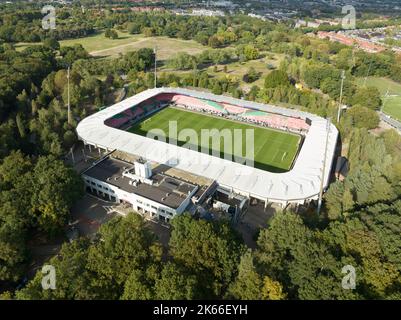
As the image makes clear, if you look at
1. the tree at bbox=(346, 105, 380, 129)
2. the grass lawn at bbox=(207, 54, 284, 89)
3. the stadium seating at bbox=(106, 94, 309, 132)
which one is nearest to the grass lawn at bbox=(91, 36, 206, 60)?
the grass lawn at bbox=(207, 54, 284, 89)

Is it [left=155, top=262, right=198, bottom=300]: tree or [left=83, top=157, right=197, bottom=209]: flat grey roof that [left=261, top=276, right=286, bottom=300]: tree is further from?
[left=83, top=157, right=197, bottom=209]: flat grey roof

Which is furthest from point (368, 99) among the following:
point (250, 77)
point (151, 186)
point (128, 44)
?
point (128, 44)

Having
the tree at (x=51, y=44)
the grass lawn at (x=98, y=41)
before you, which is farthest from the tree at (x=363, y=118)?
the grass lawn at (x=98, y=41)

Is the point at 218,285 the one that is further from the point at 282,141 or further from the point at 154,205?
the point at 282,141

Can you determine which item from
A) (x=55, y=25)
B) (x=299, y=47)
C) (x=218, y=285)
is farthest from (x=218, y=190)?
(x=55, y=25)

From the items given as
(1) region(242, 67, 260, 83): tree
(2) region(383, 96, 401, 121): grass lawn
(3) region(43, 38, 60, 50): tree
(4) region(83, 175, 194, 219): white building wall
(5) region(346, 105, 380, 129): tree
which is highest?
(3) region(43, 38, 60, 50): tree

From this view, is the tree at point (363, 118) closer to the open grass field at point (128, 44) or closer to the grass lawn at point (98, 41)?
the open grass field at point (128, 44)

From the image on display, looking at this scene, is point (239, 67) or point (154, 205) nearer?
point (154, 205)

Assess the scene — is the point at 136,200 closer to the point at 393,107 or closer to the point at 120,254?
the point at 120,254
